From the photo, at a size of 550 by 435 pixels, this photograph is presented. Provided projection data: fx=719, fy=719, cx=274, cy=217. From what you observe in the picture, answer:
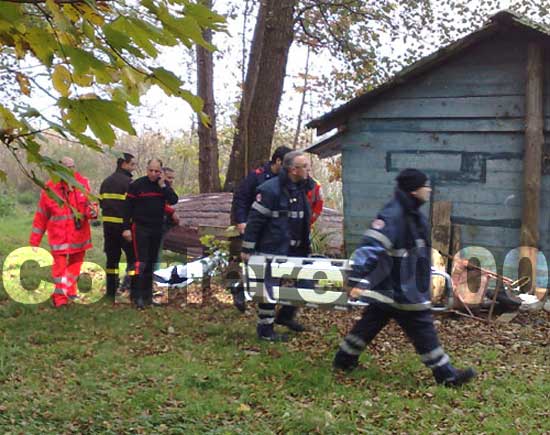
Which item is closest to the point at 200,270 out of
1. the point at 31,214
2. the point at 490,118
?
the point at 490,118

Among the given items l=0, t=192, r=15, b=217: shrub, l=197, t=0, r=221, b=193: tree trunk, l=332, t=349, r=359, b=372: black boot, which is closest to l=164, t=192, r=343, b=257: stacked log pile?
l=197, t=0, r=221, b=193: tree trunk

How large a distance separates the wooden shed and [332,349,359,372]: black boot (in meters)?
3.67

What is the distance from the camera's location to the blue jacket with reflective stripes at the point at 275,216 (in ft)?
24.5

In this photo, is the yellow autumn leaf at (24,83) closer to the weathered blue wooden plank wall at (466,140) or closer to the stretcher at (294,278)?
the stretcher at (294,278)

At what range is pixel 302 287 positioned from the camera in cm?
772

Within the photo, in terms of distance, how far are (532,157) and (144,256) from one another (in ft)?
16.7

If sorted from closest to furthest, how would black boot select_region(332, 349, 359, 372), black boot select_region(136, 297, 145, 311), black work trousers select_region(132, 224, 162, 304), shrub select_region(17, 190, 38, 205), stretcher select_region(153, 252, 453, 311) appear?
black boot select_region(332, 349, 359, 372), stretcher select_region(153, 252, 453, 311), black work trousers select_region(132, 224, 162, 304), black boot select_region(136, 297, 145, 311), shrub select_region(17, 190, 38, 205)

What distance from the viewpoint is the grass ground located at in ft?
18.0

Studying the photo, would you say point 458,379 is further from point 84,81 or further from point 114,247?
point 114,247

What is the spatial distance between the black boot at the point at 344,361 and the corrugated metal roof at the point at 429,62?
459 cm

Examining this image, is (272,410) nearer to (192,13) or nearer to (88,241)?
(192,13)

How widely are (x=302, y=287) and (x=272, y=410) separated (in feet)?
7.13

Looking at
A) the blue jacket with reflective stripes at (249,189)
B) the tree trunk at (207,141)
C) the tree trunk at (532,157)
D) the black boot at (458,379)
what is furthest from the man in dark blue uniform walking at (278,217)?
the tree trunk at (207,141)

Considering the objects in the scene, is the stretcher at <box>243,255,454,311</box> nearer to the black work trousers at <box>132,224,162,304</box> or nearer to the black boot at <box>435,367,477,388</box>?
the black boot at <box>435,367,477,388</box>
